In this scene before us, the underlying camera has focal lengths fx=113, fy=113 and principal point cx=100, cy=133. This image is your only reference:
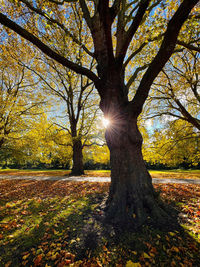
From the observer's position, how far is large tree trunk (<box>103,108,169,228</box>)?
3025 millimetres

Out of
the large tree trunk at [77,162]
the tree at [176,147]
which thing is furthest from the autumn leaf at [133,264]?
the large tree trunk at [77,162]

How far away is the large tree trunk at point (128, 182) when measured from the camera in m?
3.02

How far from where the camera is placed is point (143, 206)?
3160mm

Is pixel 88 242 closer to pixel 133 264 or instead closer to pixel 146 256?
pixel 133 264

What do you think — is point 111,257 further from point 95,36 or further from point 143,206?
point 95,36

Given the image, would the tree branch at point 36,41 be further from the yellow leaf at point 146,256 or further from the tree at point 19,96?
the tree at point 19,96

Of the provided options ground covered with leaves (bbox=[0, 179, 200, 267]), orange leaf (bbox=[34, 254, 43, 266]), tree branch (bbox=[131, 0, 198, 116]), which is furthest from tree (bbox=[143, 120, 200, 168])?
orange leaf (bbox=[34, 254, 43, 266])

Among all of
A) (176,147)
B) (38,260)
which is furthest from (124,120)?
(176,147)

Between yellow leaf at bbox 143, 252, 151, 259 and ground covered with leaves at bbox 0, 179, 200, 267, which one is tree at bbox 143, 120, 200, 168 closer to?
ground covered with leaves at bbox 0, 179, 200, 267

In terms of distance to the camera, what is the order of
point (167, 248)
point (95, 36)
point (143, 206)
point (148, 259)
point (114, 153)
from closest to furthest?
1. point (148, 259)
2. point (167, 248)
3. point (143, 206)
4. point (114, 153)
5. point (95, 36)

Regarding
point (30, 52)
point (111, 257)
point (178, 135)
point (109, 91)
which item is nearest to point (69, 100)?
point (30, 52)

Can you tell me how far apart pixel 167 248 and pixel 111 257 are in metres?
1.08

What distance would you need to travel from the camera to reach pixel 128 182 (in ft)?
10.9

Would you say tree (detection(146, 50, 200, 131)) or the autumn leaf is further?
tree (detection(146, 50, 200, 131))
